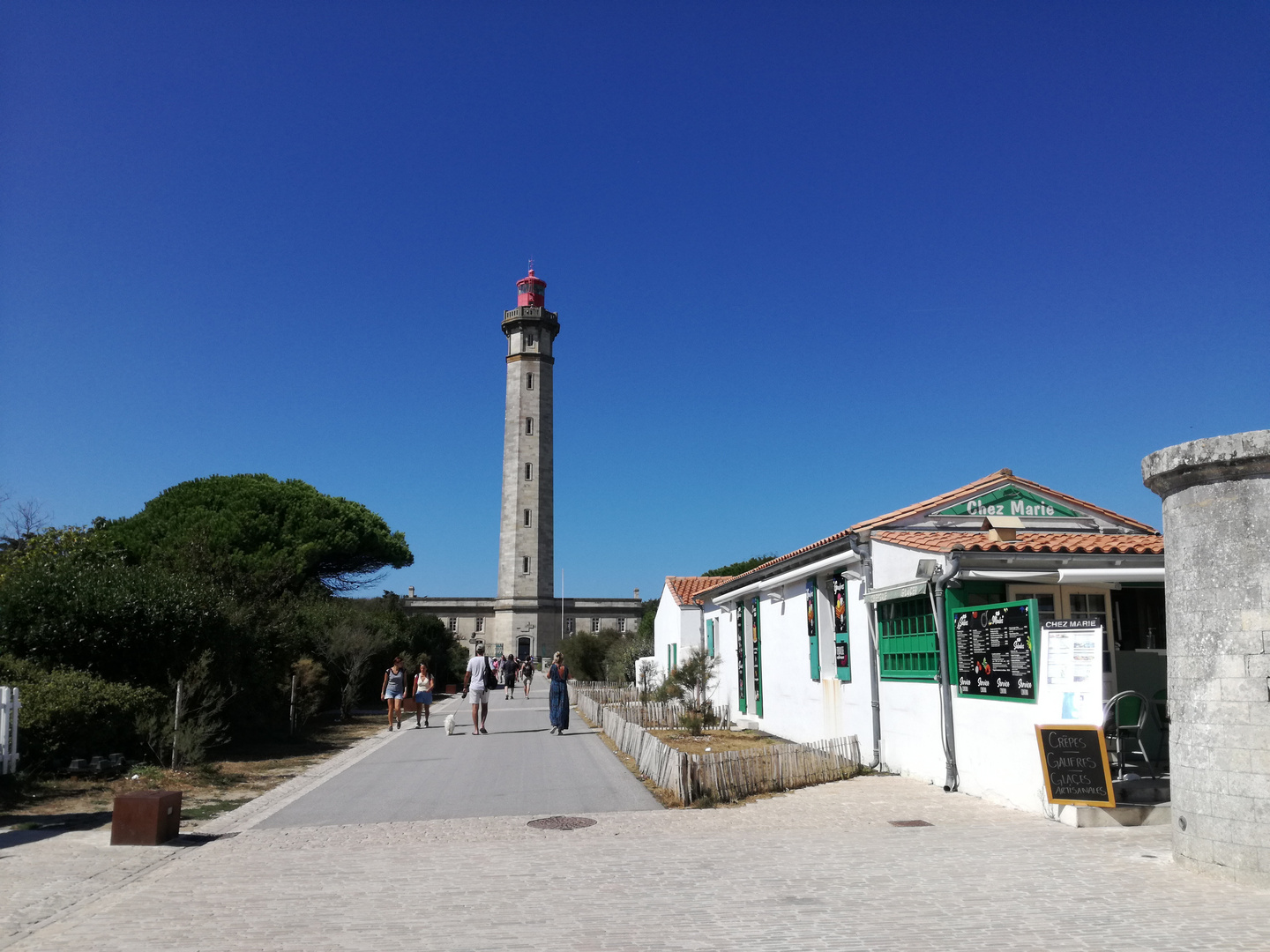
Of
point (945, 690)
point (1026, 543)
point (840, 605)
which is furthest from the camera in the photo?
point (840, 605)

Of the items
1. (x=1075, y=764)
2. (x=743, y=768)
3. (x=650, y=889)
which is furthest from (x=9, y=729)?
(x=1075, y=764)

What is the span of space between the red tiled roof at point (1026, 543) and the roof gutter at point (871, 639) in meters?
0.30

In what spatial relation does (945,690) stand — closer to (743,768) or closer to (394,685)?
(743,768)

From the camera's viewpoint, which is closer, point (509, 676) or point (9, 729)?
point (9, 729)

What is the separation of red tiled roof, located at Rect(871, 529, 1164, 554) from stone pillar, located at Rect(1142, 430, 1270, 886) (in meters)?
3.16

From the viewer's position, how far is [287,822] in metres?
9.88

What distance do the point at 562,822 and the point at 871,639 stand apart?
5699 mm

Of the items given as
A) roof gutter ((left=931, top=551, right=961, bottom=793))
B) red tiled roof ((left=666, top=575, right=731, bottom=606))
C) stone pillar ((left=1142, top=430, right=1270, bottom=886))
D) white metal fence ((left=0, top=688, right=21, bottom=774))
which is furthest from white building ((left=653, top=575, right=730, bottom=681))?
stone pillar ((left=1142, top=430, right=1270, bottom=886))

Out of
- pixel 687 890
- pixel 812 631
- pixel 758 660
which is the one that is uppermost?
pixel 812 631

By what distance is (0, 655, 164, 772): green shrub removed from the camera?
40.3 ft

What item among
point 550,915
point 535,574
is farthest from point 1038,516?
point 535,574

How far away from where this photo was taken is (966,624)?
10516mm

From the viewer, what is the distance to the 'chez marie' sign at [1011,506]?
14547 millimetres

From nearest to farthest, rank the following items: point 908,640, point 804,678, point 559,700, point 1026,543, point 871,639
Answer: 1. point 1026,543
2. point 908,640
3. point 871,639
4. point 804,678
5. point 559,700
